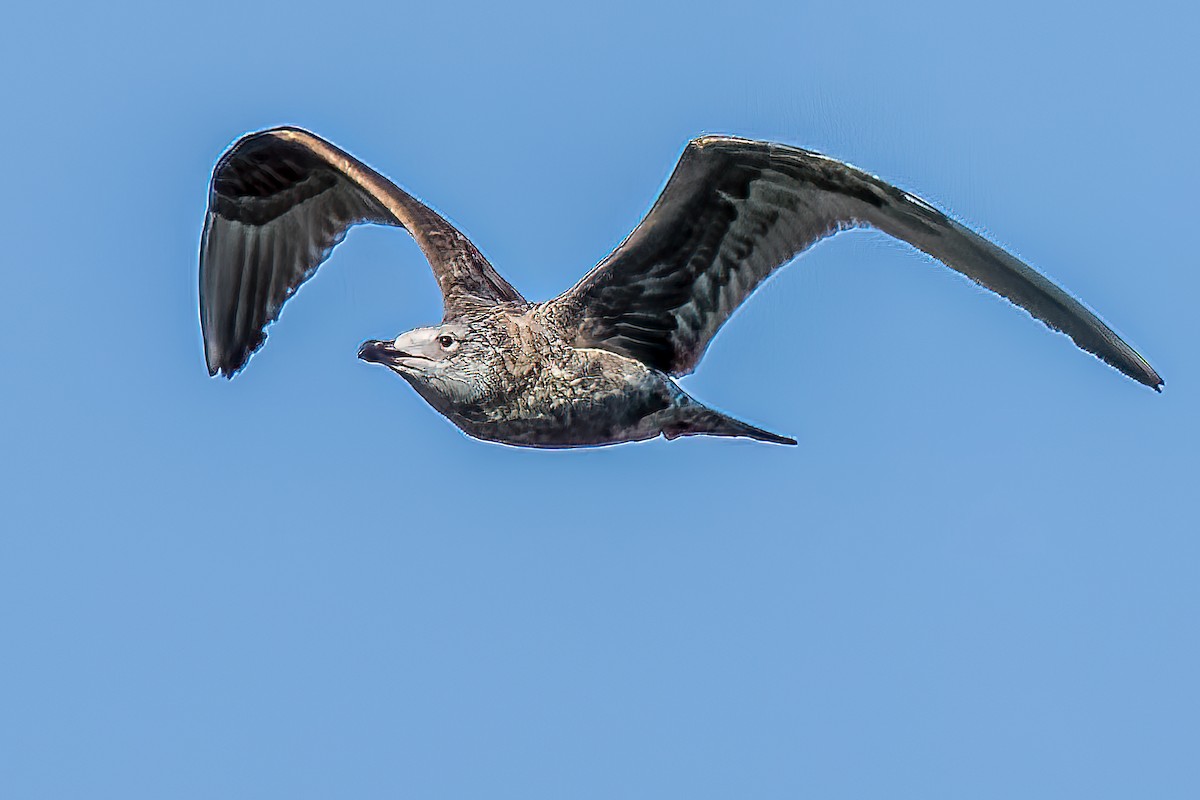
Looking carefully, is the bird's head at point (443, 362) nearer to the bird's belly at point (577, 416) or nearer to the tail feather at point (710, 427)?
the bird's belly at point (577, 416)

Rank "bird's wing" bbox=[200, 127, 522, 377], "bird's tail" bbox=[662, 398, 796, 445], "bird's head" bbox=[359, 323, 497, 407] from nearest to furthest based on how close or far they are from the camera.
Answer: "bird's head" bbox=[359, 323, 497, 407] → "bird's tail" bbox=[662, 398, 796, 445] → "bird's wing" bbox=[200, 127, 522, 377]

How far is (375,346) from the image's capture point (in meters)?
8.81

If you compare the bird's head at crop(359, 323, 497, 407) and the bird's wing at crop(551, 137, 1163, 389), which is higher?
the bird's wing at crop(551, 137, 1163, 389)

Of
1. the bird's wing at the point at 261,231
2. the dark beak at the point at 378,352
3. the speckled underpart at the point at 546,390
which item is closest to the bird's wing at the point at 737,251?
the speckled underpart at the point at 546,390

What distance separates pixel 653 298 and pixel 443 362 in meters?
1.29

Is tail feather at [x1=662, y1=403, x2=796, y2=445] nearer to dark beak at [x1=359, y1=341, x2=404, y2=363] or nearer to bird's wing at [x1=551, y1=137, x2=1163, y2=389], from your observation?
bird's wing at [x1=551, y1=137, x2=1163, y2=389]

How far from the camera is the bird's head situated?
8922mm

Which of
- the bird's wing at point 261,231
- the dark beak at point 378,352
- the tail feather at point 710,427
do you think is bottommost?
the dark beak at point 378,352

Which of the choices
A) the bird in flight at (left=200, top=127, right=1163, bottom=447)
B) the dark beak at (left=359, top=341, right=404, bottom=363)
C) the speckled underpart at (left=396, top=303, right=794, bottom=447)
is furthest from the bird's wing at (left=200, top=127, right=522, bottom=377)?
the dark beak at (left=359, top=341, right=404, bottom=363)

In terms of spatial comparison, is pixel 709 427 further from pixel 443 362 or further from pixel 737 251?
pixel 443 362

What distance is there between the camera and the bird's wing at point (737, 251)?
338 inches

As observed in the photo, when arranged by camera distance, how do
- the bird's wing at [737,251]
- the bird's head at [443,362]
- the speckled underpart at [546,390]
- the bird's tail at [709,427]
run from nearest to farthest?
the bird's wing at [737,251] → the bird's head at [443,362] → the speckled underpart at [546,390] → the bird's tail at [709,427]

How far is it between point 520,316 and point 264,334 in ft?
9.24

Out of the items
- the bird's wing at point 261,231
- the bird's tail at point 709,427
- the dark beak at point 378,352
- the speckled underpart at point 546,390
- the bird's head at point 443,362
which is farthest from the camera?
the bird's wing at point 261,231
